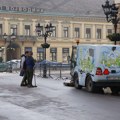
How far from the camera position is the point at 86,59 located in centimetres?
2239

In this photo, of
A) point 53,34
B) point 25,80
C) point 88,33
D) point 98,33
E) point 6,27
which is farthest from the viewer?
point 98,33

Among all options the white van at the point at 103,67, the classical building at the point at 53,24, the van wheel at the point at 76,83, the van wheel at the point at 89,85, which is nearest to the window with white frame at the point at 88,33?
the classical building at the point at 53,24

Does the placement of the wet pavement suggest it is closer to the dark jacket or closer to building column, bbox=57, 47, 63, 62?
the dark jacket

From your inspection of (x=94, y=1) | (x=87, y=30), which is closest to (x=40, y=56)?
(x=87, y=30)

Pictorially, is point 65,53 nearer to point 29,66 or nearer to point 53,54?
point 53,54

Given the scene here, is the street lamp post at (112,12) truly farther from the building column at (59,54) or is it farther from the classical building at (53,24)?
the building column at (59,54)

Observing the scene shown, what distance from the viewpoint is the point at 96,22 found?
284ft

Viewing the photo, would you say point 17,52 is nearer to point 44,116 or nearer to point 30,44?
point 30,44

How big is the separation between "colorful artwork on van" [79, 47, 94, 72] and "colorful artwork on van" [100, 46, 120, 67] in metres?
0.65

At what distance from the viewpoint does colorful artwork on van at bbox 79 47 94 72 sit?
21688mm

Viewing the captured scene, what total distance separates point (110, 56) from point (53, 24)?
205 feet

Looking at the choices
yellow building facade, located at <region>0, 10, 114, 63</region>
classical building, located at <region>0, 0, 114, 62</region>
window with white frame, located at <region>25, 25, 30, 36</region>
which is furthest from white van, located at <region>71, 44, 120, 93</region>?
window with white frame, located at <region>25, 25, 30, 36</region>

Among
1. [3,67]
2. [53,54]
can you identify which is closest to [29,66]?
[3,67]

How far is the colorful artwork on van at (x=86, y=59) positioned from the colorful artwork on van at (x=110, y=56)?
648mm
